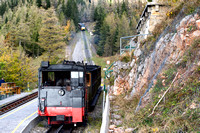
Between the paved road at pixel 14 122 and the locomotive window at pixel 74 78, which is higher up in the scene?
the locomotive window at pixel 74 78

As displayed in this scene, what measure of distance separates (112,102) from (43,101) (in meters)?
5.03

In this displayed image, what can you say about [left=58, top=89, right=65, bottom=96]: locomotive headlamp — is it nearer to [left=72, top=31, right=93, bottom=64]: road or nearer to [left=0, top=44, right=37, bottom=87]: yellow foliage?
[left=0, top=44, right=37, bottom=87]: yellow foliage

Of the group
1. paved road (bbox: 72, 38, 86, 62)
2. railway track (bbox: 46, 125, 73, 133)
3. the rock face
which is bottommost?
railway track (bbox: 46, 125, 73, 133)

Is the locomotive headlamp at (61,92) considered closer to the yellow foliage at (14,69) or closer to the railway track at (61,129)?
the railway track at (61,129)

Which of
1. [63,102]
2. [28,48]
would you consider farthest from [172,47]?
[28,48]

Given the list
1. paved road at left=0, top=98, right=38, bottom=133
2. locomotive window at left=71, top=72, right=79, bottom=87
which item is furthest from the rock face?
paved road at left=0, top=98, right=38, bottom=133

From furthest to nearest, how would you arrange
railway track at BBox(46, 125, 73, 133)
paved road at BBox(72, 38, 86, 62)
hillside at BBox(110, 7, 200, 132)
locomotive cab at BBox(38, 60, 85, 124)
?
paved road at BBox(72, 38, 86, 62), railway track at BBox(46, 125, 73, 133), locomotive cab at BBox(38, 60, 85, 124), hillside at BBox(110, 7, 200, 132)

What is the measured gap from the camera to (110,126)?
779 cm

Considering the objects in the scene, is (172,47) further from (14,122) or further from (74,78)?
(14,122)

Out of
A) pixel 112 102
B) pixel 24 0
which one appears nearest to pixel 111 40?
pixel 112 102

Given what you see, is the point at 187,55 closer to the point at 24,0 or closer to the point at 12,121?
the point at 12,121

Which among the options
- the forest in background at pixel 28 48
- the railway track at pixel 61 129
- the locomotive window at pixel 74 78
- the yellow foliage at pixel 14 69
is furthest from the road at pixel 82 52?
the locomotive window at pixel 74 78

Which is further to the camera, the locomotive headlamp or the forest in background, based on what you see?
the forest in background

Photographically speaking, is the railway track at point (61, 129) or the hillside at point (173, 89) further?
the railway track at point (61, 129)
